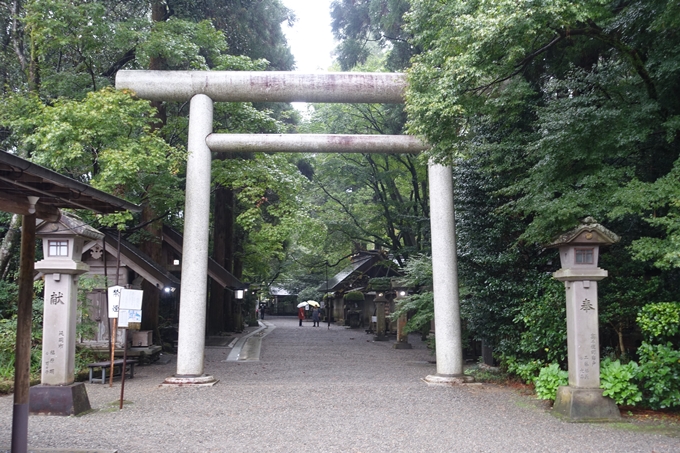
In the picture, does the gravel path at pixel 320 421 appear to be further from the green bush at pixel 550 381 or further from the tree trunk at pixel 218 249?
the tree trunk at pixel 218 249

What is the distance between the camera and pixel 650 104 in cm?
754

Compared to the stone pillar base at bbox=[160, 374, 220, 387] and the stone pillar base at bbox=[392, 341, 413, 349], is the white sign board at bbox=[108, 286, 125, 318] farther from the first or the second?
the stone pillar base at bbox=[392, 341, 413, 349]

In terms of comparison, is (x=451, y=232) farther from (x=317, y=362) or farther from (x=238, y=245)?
(x=238, y=245)

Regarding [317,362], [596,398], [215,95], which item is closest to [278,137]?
[215,95]

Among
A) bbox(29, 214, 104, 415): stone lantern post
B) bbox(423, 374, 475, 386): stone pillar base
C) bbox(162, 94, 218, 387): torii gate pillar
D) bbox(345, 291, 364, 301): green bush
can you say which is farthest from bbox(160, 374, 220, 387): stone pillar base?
bbox(345, 291, 364, 301): green bush

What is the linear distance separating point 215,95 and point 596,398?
8546 mm

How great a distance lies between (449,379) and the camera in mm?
10438

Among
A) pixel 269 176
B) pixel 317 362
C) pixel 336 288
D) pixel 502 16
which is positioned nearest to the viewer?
pixel 502 16

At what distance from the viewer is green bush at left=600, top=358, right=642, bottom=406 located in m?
7.41

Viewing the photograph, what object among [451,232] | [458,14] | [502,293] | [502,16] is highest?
[458,14]

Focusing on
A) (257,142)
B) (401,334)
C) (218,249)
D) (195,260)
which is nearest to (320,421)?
(195,260)

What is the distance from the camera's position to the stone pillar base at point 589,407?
7.33m

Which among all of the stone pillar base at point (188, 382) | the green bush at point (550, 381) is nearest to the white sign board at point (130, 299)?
the stone pillar base at point (188, 382)

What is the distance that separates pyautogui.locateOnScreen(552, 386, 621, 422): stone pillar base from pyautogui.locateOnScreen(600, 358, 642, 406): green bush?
0.10 m
